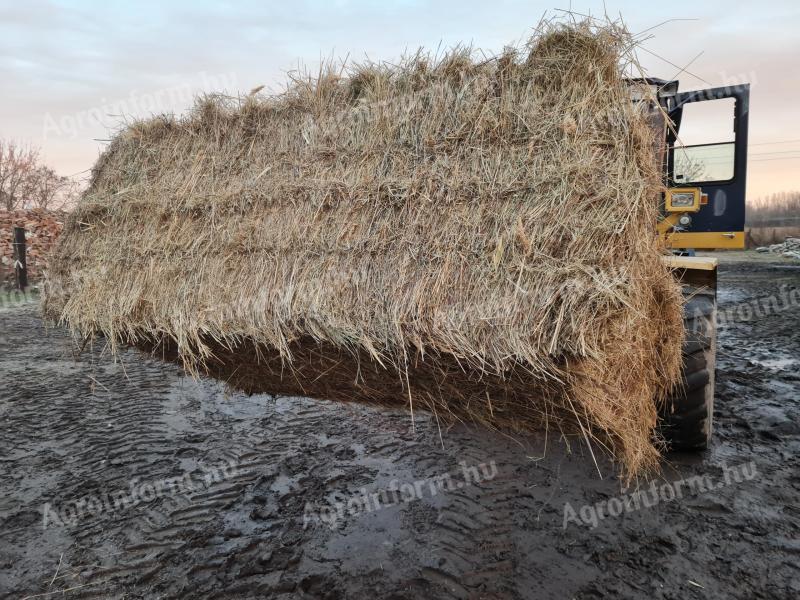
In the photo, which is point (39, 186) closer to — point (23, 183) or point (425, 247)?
point (23, 183)

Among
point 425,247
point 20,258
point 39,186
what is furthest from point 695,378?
point 39,186

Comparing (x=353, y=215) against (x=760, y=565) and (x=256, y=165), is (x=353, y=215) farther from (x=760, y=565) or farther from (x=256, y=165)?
(x=760, y=565)

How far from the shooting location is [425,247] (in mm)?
2275

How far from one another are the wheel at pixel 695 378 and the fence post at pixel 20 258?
46.6ft

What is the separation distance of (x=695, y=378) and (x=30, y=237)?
17352mm

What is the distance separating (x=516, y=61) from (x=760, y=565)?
2862mm

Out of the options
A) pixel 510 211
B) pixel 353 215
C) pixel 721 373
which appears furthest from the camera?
pixel 721 373

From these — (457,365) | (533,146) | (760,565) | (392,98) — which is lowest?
(760,565)

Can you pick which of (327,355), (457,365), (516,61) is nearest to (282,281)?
(327,355)

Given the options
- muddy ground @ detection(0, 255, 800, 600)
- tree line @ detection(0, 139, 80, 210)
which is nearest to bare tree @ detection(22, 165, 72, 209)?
tree line @ detection(0, 139, 80, 210)

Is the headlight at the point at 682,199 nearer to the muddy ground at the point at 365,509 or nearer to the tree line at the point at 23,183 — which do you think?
the muddy ground at the point at 365,509

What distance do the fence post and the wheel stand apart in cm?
1422

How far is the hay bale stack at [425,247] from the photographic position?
198 cm

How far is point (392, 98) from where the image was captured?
260 cm
